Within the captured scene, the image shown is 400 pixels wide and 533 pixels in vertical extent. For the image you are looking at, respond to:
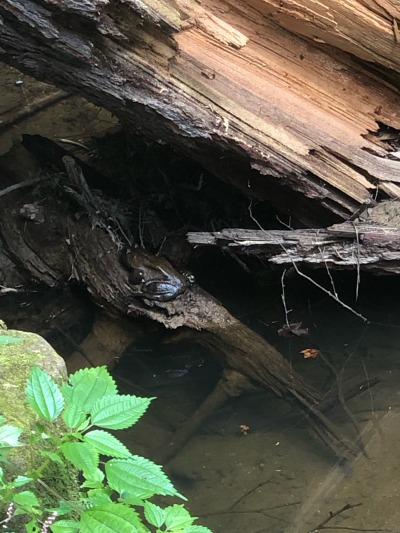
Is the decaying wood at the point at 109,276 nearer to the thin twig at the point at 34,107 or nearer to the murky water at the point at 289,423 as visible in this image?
the murky water at the point at 289,423

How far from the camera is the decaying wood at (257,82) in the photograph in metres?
3.28

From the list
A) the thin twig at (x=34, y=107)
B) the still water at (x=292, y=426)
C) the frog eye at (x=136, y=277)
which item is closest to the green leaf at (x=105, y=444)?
the still water at (x=292, y=426)

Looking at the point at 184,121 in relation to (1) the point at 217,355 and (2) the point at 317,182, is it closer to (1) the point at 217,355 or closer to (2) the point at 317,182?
(2) the point at 317,182

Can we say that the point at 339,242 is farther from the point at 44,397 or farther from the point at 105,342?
the point at 44,397

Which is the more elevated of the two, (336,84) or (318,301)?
(336,84)

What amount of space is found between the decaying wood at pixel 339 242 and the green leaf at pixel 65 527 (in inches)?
104

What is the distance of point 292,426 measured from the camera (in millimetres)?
3572

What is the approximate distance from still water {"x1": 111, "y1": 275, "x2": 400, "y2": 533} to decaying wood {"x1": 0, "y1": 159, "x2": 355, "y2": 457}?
5.2 inches

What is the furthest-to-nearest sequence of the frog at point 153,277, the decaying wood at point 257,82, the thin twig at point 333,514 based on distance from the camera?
the frog at point 153,277
the decaying wood at point 257,82
the thin twig at point 333,514

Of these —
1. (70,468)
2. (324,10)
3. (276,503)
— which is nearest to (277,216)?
(324,10)

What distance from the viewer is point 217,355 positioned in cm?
415

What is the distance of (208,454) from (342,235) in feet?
4.84

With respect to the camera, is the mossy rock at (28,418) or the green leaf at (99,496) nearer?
the green leaf at (99,496)

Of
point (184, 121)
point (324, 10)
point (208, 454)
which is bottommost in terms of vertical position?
point (208, 454)
